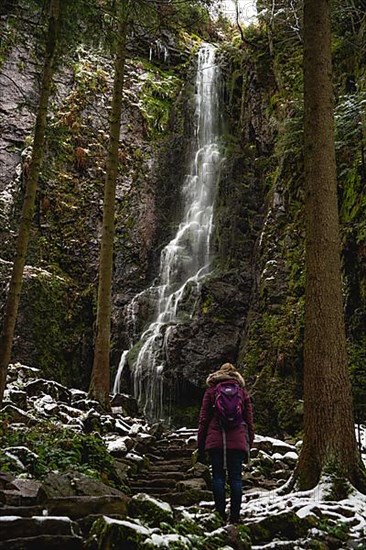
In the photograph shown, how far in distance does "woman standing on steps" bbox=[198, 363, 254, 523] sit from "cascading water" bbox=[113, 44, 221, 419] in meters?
9.56

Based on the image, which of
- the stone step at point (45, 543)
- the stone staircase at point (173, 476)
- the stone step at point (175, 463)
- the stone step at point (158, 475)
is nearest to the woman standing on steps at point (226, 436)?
the stone staircase at point (173, 476)

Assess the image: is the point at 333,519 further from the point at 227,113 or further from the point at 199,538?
the point at 227,113

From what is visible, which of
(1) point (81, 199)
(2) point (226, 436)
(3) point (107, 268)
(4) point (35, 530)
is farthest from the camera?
(1) point (81, 199)

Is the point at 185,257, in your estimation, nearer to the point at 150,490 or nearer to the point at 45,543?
the point at 150,490

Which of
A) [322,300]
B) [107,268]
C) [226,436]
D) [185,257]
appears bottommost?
[226,436]

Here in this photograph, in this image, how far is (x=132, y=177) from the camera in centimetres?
2133

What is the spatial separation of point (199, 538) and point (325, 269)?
326 centimetres

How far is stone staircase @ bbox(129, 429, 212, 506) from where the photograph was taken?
5.44 m

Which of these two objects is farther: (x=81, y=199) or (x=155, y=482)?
(x=81, y=199)

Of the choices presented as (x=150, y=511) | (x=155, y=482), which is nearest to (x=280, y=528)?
(x=150, y=511)

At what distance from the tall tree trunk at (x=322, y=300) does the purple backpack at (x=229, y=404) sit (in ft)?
3.58

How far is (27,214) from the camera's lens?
299 inches

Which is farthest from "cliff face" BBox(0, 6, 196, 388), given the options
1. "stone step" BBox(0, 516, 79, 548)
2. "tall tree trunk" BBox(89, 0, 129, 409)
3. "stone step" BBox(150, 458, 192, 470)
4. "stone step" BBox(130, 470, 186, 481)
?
"stone step" BBox(0, 516, 79, 548)

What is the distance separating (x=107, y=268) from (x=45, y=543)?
826 centimetres
